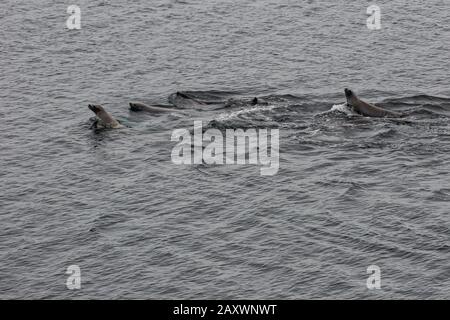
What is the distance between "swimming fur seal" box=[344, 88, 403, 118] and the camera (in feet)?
194

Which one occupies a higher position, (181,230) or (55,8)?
(55,8)

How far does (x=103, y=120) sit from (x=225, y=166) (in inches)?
439

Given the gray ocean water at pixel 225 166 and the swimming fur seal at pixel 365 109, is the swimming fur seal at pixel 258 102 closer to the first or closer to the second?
the gray ocean water at pixel 225 166

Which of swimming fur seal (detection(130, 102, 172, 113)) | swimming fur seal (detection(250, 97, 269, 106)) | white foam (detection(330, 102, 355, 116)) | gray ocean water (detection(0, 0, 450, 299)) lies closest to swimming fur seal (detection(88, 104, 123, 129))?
gray ocean water (detection(0, 0, 450, 299))

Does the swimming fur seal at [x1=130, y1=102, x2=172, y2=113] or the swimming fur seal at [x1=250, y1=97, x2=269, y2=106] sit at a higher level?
the swimming fur seal at [x1=250, y1=97, x2=269, y2=106]

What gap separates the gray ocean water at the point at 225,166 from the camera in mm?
43094

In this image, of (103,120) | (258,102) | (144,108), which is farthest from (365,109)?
(103,120)

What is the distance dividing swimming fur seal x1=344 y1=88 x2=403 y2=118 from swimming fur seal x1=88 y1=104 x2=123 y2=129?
15707 millimetres

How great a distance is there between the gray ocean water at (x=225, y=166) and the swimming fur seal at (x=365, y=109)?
1.27 metres

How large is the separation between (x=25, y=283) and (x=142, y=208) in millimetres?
9119

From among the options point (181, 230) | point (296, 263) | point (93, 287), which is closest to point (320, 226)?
point (296, 263)

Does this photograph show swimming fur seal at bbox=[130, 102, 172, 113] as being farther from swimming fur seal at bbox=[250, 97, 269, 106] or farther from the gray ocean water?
swimming fur seal at bbox=[250, 97, 269, 106]

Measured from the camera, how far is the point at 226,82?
6931 cm

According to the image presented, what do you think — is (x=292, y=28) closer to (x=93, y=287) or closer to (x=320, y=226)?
(x=320, y=226)
